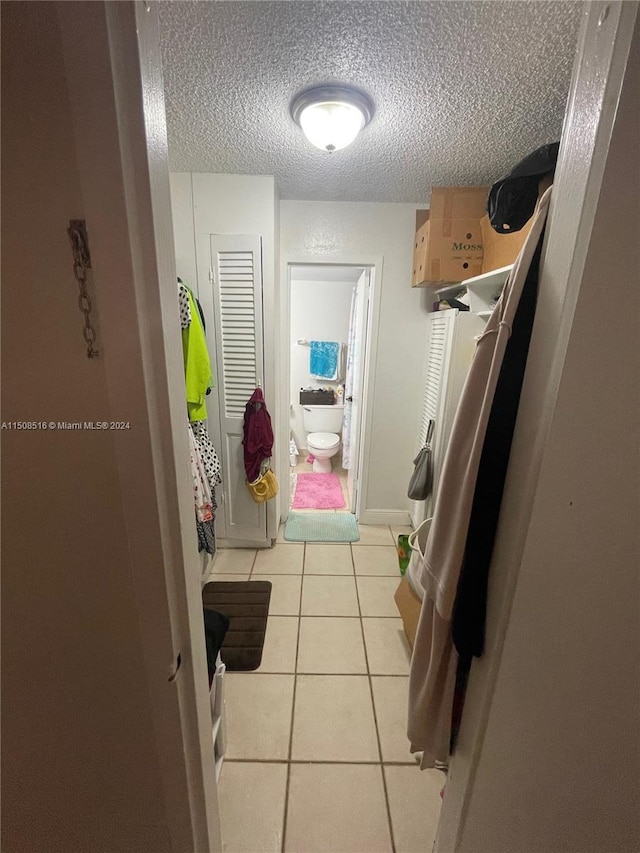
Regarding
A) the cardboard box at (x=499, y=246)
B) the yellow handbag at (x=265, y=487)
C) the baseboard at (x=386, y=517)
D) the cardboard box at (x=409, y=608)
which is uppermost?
the cardboard box at (x=499, y=246)

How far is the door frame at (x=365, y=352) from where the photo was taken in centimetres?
220

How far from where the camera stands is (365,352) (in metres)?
2.42

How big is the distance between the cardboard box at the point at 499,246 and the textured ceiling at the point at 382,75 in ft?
0.99

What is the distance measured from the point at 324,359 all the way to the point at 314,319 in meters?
0.49

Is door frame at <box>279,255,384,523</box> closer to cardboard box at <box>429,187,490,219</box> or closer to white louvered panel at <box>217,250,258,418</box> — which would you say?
white louvered panel at <box>217,250,258,418</box>

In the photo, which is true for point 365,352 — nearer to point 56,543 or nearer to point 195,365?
point 195,365

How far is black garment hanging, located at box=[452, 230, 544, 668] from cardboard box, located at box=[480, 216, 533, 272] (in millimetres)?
986

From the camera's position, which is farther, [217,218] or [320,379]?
[320,379]

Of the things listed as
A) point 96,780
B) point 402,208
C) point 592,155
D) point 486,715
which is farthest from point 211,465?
point 402,208

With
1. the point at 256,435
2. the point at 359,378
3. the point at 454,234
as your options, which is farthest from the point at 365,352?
the point at 256,435

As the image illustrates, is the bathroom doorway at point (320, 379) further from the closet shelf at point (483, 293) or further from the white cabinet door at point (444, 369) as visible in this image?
the closet shelf at point (483, 293)

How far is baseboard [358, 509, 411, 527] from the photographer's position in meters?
2.66

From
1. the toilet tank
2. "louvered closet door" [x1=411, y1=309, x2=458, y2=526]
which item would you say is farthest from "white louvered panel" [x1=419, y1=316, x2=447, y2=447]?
the toilet tank

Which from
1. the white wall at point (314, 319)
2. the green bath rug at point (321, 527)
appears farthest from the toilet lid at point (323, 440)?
the green bath rug at point (321, 527)
